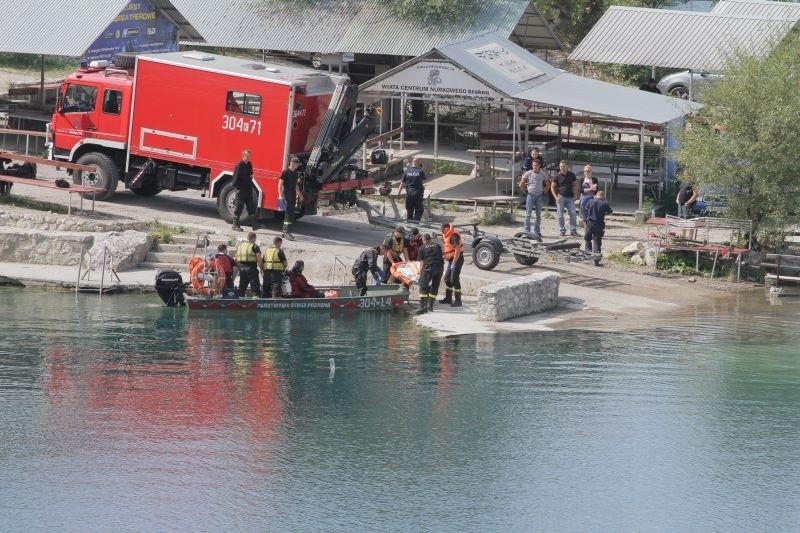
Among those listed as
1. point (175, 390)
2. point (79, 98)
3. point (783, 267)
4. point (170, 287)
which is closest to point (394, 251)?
point (170, 287)

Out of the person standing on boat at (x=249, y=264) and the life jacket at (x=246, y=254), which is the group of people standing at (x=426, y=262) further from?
the life jacket at (x=246, y=254)

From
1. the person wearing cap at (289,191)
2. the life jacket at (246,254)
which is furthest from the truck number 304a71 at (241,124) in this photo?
the life jacket at (246,254)

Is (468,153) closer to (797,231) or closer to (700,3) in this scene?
(797,231)

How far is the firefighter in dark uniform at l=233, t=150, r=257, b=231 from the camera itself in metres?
27.0

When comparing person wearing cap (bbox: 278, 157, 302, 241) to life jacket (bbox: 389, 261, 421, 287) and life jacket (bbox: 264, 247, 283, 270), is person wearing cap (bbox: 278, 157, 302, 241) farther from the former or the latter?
life jacket (bbox: 264, 247, 283, 270)

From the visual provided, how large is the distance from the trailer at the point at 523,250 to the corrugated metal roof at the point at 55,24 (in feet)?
49.1

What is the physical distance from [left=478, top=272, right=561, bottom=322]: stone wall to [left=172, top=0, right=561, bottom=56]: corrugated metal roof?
13.9 metres

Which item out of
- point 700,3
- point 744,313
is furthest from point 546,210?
point 700,3

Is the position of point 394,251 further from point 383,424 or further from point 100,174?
point 100,174

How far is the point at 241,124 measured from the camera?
90.9 ft

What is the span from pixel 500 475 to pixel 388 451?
1512 millimetres

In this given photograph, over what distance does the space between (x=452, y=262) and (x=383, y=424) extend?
6.87 m

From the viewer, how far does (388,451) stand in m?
16.9

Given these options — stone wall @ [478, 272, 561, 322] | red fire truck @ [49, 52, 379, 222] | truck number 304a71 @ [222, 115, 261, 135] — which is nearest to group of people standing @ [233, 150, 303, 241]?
red fire truck @ [49, 52, 379, 222]
